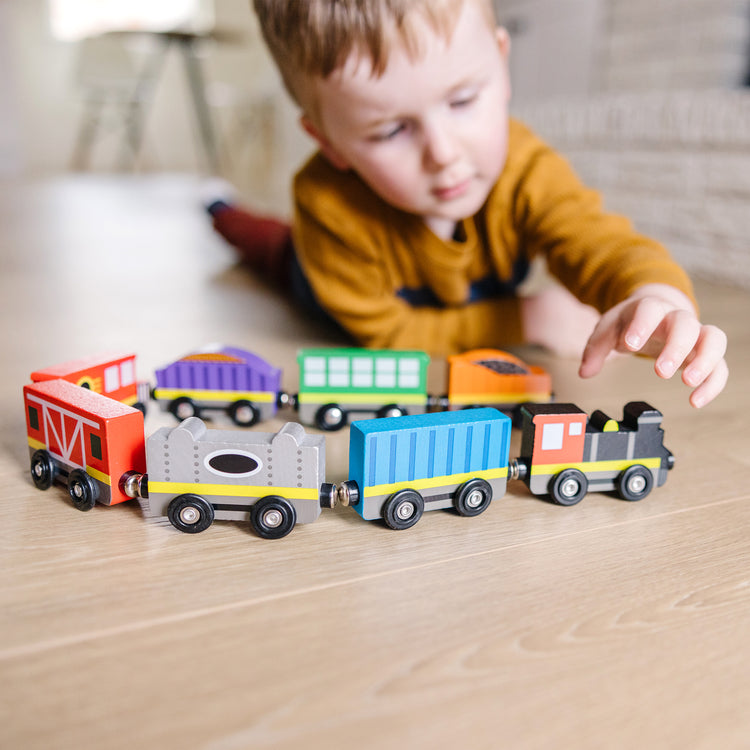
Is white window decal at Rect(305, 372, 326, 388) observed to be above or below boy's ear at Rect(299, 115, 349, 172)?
below

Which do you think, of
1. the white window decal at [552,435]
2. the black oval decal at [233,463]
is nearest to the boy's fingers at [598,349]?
the white window decal at [552,435]

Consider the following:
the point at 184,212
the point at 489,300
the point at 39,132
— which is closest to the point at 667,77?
the point at 489,300

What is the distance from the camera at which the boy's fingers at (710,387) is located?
1.87ft

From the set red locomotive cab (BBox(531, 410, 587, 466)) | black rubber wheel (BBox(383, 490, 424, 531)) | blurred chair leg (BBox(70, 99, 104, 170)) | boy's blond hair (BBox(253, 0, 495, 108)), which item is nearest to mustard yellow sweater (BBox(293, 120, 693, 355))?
boy's blond hair (BBox(253, 0, 495, 108))

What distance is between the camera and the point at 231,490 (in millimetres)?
537

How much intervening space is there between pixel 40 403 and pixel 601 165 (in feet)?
5.49

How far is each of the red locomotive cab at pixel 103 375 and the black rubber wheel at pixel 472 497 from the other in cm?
35

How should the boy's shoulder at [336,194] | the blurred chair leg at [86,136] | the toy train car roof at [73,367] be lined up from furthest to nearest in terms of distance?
the blurred chair leg at [86,136] < the boy's shoulder at [336,194] < the toy train car roof at [73,367]

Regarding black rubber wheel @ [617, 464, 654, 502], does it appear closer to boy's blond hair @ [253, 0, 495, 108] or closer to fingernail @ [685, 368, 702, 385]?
fingernail @ [685, 368, 702, 385]

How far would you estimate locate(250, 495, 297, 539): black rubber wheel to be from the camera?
1.73 ft

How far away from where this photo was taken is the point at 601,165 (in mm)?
1908

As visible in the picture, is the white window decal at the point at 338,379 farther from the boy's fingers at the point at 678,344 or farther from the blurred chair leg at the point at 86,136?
the blurred chair leg at the point at 86,136

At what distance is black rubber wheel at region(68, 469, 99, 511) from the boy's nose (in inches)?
19.3

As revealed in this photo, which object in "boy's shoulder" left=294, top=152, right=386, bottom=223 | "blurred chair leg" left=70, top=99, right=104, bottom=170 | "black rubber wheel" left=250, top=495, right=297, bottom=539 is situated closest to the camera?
"black rubber wheel" left=250, top=495, right=297, bottom=539
